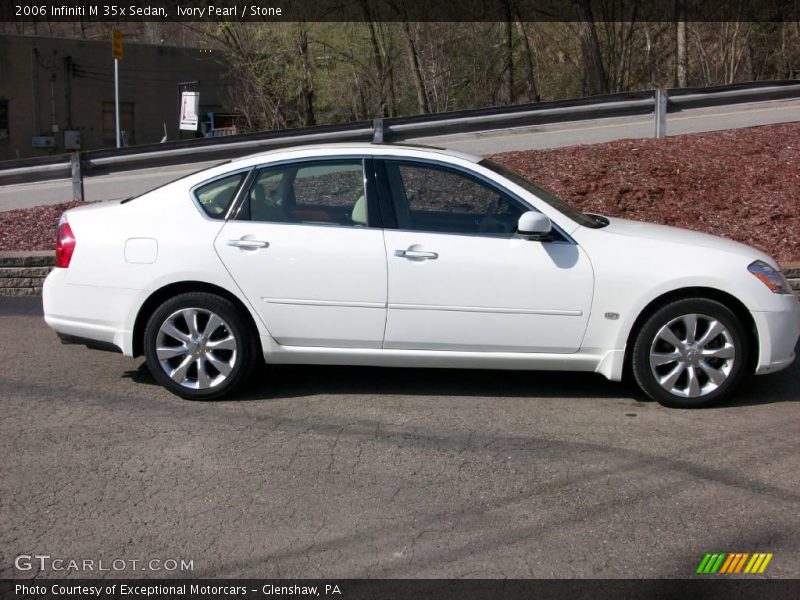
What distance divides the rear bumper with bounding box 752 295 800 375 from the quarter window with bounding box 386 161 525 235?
1.67 m

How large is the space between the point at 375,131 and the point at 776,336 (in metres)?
7.56

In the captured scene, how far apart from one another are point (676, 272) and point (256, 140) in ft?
27.3

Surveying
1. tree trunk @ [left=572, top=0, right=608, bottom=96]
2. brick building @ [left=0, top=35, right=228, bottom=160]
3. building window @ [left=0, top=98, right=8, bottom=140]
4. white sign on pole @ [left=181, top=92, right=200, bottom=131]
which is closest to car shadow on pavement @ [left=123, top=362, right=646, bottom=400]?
white sign on pole @ [left=181, top=92, right=200, bottom=131]

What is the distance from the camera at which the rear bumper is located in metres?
5.61

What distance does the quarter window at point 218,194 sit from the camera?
585 centimetres

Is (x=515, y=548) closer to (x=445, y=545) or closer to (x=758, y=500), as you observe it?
(x=445, y=545)

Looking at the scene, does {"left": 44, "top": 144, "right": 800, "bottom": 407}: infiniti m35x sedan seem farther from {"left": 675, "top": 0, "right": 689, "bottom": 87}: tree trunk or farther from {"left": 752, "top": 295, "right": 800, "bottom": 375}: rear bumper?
{"left": 675, "top": 0, "right": 689, "bottom": 87}: tree trunk

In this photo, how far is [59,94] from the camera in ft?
138

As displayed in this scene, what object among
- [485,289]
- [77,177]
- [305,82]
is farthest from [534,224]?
[305,82]

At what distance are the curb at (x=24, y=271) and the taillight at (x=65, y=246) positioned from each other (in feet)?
10.8

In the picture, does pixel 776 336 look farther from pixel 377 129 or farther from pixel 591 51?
pixel 591 51

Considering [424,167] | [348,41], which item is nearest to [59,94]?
[348,41]

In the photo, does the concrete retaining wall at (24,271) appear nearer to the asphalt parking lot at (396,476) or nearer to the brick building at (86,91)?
the asphalt parking lot at (396,476)

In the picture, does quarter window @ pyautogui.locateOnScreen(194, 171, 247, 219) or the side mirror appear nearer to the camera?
the side mirror
